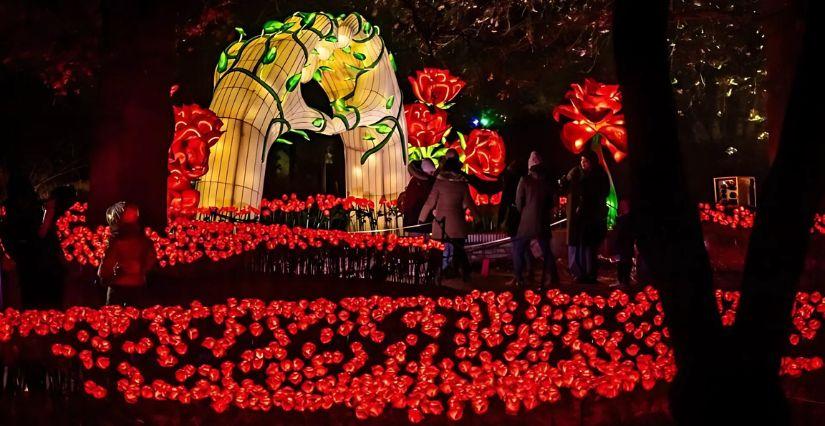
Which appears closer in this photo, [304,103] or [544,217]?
[544,217]

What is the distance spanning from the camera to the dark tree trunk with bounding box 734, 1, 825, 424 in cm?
407

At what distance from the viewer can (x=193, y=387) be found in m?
6.23

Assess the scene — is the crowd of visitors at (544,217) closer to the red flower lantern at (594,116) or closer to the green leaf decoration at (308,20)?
the red flower lantern at (594,116)

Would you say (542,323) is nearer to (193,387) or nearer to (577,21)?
(193,387)

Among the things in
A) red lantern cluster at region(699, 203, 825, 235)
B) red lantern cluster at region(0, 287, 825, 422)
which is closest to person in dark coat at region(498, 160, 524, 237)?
red lantern cluster at region(0, 287, 825, 422)

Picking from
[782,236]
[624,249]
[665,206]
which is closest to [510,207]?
[624,249]

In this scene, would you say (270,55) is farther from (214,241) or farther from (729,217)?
(729,217)

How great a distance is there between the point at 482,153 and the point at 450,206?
30.1 ft

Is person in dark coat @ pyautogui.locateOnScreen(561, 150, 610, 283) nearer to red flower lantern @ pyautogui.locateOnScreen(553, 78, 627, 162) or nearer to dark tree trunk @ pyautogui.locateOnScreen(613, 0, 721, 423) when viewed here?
red flower lantern @ pyautogui.locateOnScreen(553, 78, 627, 162)

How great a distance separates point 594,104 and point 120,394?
10729 mm

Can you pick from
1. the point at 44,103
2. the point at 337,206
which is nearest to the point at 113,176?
the point at 337,206

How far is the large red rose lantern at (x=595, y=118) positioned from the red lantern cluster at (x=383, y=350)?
740cm

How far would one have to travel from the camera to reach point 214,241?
11578 millimetres

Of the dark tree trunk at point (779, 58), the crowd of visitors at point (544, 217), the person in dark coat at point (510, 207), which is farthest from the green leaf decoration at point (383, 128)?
the dark tree trunk at point (779, 58)
